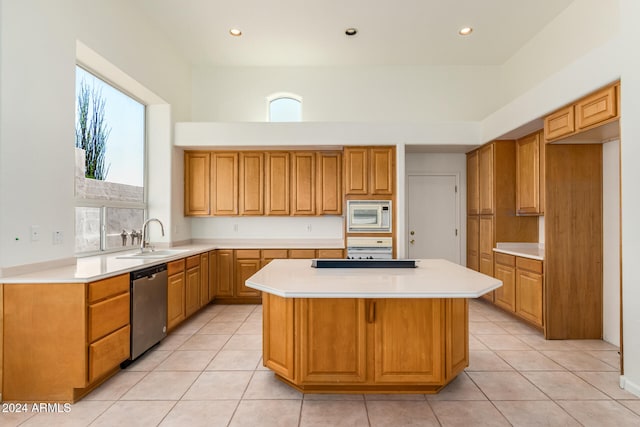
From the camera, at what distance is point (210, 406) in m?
2.30

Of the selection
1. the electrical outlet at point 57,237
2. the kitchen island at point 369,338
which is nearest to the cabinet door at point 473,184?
the kitchen island at point 369,338

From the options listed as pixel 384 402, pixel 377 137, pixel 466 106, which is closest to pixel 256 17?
pixel 377 137

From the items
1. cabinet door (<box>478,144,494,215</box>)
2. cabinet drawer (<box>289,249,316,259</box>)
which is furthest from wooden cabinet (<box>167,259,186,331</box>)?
cabinet door (<box>478,144,494,215</box>)

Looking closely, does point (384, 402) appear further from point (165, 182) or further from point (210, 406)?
point (165, 182)

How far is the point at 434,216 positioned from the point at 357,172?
1.70 metres

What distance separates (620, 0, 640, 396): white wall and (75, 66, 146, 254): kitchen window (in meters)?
4.81

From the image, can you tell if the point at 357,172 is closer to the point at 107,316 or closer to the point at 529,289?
the point at 529,289

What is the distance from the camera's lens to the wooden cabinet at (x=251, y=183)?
5.21 meters

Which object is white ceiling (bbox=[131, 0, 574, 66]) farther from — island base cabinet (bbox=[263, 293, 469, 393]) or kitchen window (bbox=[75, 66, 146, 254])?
island base cabinet (bbox=[263, 293, 469, 393])

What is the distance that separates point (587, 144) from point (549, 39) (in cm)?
162

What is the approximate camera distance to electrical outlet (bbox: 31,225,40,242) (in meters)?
2.52

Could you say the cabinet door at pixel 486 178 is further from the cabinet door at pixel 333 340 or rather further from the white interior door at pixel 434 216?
the cabinet door at pixel 333 340

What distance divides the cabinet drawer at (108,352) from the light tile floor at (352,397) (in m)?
0.15

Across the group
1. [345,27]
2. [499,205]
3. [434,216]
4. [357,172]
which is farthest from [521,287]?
[345,27]
